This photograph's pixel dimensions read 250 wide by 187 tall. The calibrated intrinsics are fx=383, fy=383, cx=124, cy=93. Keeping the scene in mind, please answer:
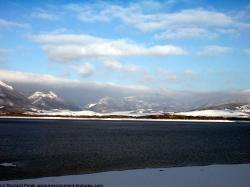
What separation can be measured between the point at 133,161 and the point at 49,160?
892 cm

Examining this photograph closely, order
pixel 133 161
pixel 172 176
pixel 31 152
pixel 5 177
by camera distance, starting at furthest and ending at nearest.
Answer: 1. pixel 31 152
2. pixel 133 161
3. pixel 5 177
4. pixel 172 176

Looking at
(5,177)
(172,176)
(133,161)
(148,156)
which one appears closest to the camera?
(172,176)

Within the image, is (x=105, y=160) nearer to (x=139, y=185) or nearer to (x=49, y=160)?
(x=49, y=160)

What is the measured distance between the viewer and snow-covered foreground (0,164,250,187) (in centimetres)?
2323

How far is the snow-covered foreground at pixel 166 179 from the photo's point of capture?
23.2m

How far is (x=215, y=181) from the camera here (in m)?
24.0

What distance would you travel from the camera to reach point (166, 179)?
24.6m

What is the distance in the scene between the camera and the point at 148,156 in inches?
1737

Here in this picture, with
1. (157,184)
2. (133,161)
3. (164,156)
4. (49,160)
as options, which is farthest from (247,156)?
(157,184)

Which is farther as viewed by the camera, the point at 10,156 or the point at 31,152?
the point at 31,152

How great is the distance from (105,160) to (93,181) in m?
16.4

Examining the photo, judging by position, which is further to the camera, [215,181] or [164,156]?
[164,156]

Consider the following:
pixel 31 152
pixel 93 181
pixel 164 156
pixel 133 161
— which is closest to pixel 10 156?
pixel 31 152

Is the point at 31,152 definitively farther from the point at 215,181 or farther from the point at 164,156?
the point at 215,181
